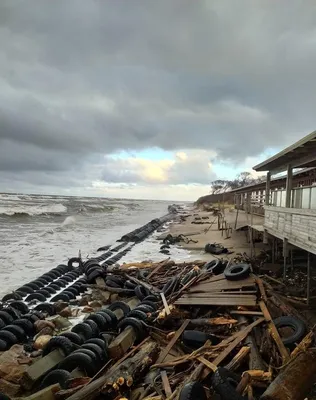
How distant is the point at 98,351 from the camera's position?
7.36 metres

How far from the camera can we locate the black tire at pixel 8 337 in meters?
8.70

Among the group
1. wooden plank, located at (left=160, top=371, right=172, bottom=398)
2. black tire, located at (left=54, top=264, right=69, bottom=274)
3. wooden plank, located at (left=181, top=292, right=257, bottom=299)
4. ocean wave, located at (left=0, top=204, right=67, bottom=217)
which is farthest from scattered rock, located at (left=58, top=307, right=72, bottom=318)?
ocean wave, located at (left=0, top=204, right=67, bottom=217)

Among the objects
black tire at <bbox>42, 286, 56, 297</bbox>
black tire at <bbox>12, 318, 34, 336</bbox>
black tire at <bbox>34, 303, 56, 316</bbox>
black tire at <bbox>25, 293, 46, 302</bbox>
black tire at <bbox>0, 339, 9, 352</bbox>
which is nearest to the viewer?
black tire at <bbox>0, 339, 9, 352</bbox>

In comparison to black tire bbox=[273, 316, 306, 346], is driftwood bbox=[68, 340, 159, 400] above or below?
below

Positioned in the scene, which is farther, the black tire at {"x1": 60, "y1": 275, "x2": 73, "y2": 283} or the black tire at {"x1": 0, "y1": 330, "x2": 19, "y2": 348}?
the black tire at {"x1": 60, "y1": 275, "x2": 73, "y2": 283}

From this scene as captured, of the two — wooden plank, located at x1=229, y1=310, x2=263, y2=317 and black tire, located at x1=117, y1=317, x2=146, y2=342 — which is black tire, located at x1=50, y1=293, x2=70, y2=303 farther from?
wooden plank, located at x1=229, y1=310, x2=263, y2=317

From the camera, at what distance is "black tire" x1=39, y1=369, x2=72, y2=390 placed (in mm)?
6598

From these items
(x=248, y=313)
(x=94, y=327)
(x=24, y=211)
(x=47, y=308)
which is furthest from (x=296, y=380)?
(x=24, y=211)

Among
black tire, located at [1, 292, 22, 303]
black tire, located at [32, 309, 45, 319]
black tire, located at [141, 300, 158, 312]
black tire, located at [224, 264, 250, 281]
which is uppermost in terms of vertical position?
black tire, located at [224, 264, 250, 281]

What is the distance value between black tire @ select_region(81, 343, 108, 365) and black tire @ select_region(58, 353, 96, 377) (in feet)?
1.03

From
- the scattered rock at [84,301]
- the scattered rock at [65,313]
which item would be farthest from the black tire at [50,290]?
the scattered rock at [65,313]

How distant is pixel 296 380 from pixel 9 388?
5026 millimetres

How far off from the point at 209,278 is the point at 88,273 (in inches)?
247

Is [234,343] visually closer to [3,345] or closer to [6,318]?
[3,345]
